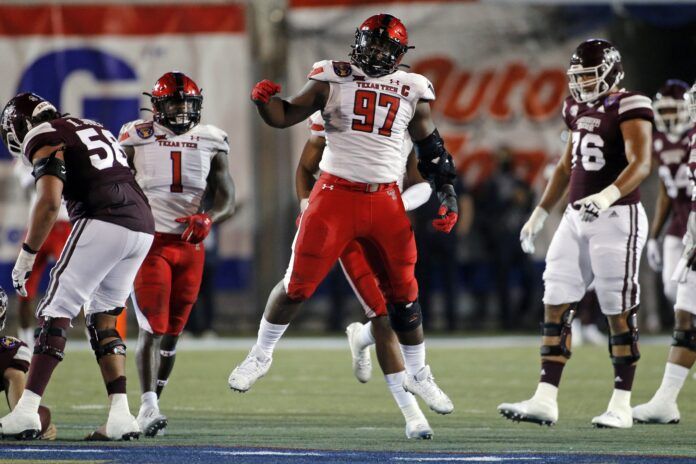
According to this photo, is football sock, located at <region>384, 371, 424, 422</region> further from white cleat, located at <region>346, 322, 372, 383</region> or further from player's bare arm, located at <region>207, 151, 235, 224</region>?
player's bare arm, located at <region>207, 151, 235, 224</region>

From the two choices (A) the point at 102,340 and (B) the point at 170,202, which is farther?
(B) the point at 170,202

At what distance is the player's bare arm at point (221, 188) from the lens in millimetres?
6867

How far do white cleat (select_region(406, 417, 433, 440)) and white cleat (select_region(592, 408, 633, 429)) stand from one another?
41.4 inches

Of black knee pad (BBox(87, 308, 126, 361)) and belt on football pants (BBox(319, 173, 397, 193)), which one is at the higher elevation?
belt on football pants (BBox(319, 173, 397, 193))

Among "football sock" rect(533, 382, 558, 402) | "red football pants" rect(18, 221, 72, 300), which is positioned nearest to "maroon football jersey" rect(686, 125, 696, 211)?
"football sock" rect(533, 382, 558, 402)

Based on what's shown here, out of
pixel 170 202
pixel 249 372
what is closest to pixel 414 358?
pixel 249 372

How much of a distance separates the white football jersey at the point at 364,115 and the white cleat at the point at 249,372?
3.12 feet

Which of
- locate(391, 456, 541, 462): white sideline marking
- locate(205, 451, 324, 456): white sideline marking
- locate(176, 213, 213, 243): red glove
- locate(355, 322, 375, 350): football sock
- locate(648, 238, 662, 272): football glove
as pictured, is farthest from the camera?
locate(648, 238, 662, 272): football glove

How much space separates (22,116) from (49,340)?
103 centimetres

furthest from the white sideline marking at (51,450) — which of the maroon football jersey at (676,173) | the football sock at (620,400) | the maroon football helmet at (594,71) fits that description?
the maroon football jersey at (676,173)

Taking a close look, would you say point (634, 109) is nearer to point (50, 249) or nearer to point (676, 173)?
point (676, 173)

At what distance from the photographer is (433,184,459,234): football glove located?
6.12 metres

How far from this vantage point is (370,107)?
5988mm

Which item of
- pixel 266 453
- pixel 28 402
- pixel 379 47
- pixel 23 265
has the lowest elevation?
pixel 266 453
